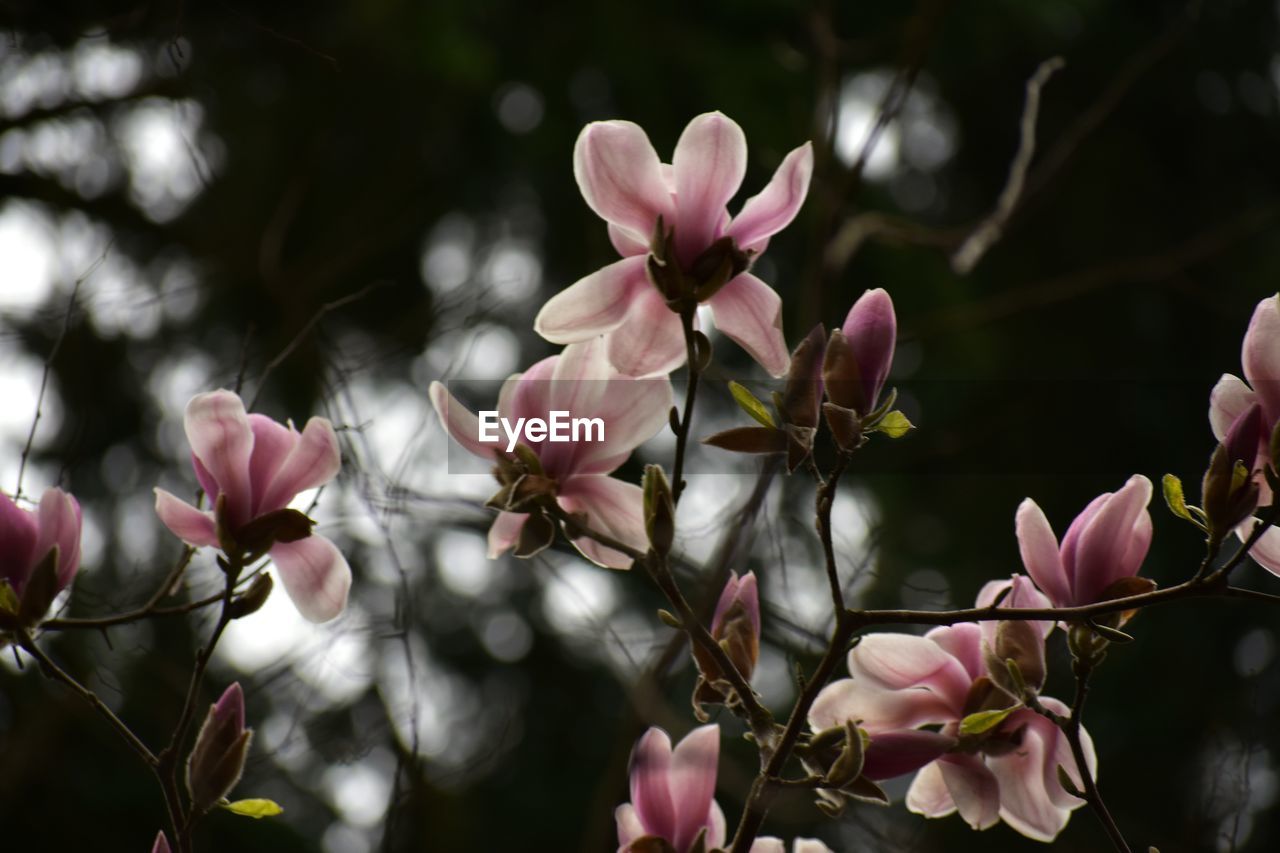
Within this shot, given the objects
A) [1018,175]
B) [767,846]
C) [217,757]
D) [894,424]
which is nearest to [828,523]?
[894,424]

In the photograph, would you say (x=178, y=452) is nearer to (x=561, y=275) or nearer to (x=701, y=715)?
(x=561, y=275)

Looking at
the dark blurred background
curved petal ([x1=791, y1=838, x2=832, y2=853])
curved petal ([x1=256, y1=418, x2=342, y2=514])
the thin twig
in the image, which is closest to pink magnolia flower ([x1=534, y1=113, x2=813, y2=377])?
curved petal ([x1=256, y1=418, x2=342, y2=514])

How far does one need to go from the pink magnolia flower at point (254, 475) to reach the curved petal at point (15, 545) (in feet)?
0.18

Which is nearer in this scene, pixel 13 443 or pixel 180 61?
pixel 180 61

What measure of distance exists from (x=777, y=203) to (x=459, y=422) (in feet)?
0.49

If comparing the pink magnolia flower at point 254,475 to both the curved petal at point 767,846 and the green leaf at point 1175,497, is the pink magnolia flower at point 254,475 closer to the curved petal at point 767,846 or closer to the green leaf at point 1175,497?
the curved petal at point 767,846

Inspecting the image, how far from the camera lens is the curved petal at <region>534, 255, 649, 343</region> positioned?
47cm

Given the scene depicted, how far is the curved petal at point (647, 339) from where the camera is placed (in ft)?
1.53

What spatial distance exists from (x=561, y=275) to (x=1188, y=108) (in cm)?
135

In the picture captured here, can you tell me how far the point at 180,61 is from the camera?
62 centimetres

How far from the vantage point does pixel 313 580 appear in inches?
20.1

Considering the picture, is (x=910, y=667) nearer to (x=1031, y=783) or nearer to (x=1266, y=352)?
(x=1031, y=783)

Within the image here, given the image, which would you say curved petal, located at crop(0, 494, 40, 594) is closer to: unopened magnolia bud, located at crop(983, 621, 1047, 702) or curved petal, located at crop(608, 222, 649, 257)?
curved petal, located at crop(608, 222, 649, 257)

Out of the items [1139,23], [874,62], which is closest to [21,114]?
[874,62]
